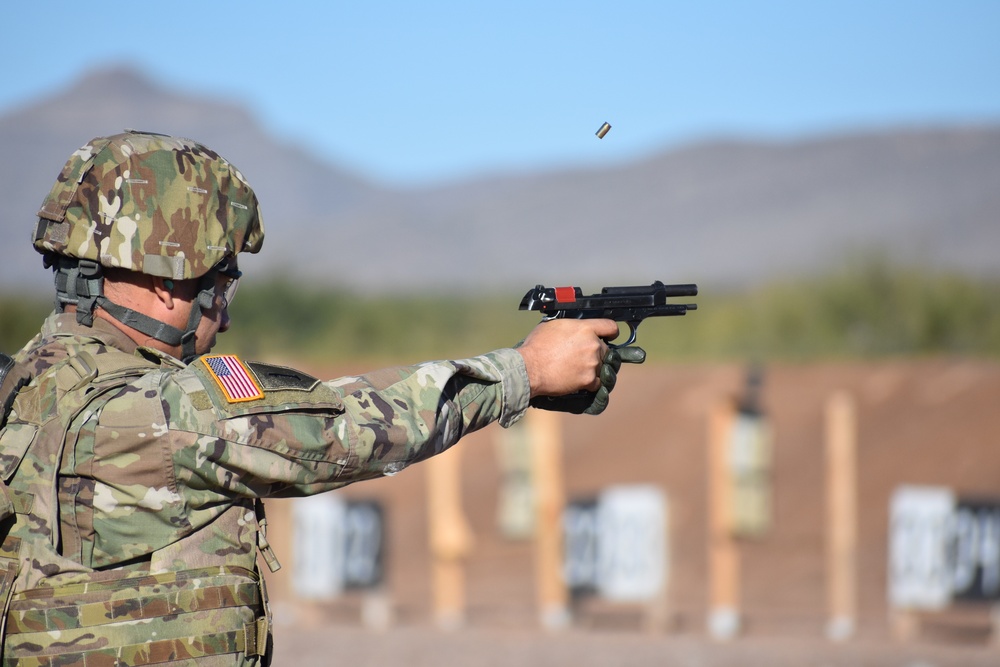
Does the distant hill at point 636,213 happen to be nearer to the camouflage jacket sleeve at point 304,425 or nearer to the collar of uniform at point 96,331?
the collar of uniform at point 96,331

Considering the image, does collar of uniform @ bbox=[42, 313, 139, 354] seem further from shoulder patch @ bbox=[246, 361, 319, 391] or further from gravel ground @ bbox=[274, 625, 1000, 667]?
gravel ground @ bbox=[274, 625, 1000, 667]

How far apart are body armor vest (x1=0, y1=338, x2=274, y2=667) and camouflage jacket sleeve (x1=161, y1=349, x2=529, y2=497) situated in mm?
159

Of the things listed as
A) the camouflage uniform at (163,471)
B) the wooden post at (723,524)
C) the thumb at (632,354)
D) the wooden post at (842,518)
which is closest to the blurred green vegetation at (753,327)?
the wooden post at (723,524)

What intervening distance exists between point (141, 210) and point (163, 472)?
0.56 metres

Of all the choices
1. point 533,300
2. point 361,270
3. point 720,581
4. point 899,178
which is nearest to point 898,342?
point 720,581

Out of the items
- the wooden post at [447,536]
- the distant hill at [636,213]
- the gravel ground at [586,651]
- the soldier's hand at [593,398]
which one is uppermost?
the distant hill at [636,213]

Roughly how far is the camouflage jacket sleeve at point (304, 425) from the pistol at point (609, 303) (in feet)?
1.22

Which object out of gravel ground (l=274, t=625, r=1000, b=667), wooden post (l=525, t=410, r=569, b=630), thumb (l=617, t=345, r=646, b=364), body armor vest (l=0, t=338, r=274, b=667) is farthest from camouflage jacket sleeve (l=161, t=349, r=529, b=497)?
wooden post (l=525, t=410, r=569, b=630)

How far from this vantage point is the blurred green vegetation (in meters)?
18.0

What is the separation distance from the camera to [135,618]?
2424 mm

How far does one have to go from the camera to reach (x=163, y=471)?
2324 mm

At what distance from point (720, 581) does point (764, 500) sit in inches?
83.9

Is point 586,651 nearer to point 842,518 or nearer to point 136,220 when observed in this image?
point 842,518

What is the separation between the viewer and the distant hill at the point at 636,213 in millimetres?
53594
